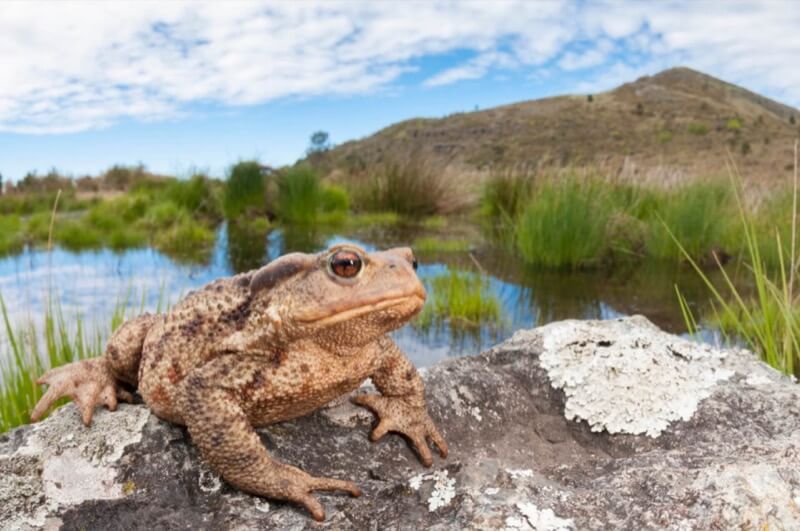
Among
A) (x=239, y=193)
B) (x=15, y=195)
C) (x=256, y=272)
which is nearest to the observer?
(x=256, y=272)

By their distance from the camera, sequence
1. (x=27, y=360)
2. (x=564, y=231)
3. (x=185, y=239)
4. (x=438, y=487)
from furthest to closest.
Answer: (x=185, y=239) → (x=564, y=231) → (x=27, y=360) → (x=438, y=487)

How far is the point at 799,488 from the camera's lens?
209 cm

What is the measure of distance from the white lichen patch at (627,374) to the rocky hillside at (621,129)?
36.9m

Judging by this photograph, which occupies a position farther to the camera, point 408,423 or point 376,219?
point 376,219

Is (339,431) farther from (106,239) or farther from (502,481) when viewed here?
(106,239)

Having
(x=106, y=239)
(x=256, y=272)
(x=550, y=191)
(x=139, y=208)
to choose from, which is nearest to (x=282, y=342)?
(x=256, y=272)

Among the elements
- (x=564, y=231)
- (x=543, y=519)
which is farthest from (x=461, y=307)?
(x=543, y=519)

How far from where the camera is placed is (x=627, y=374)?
2.89 m

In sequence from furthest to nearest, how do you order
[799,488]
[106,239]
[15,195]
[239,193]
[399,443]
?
[15,195], [239,193], [106,239], [399,443], [799,488]

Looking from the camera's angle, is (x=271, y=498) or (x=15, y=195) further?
(x=15, y=195)

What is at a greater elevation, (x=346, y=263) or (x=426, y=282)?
(x=346, y=263)

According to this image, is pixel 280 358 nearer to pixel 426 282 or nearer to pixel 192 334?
pixel 192 334

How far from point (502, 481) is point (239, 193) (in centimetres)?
1866

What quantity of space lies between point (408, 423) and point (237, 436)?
0.67 meters
